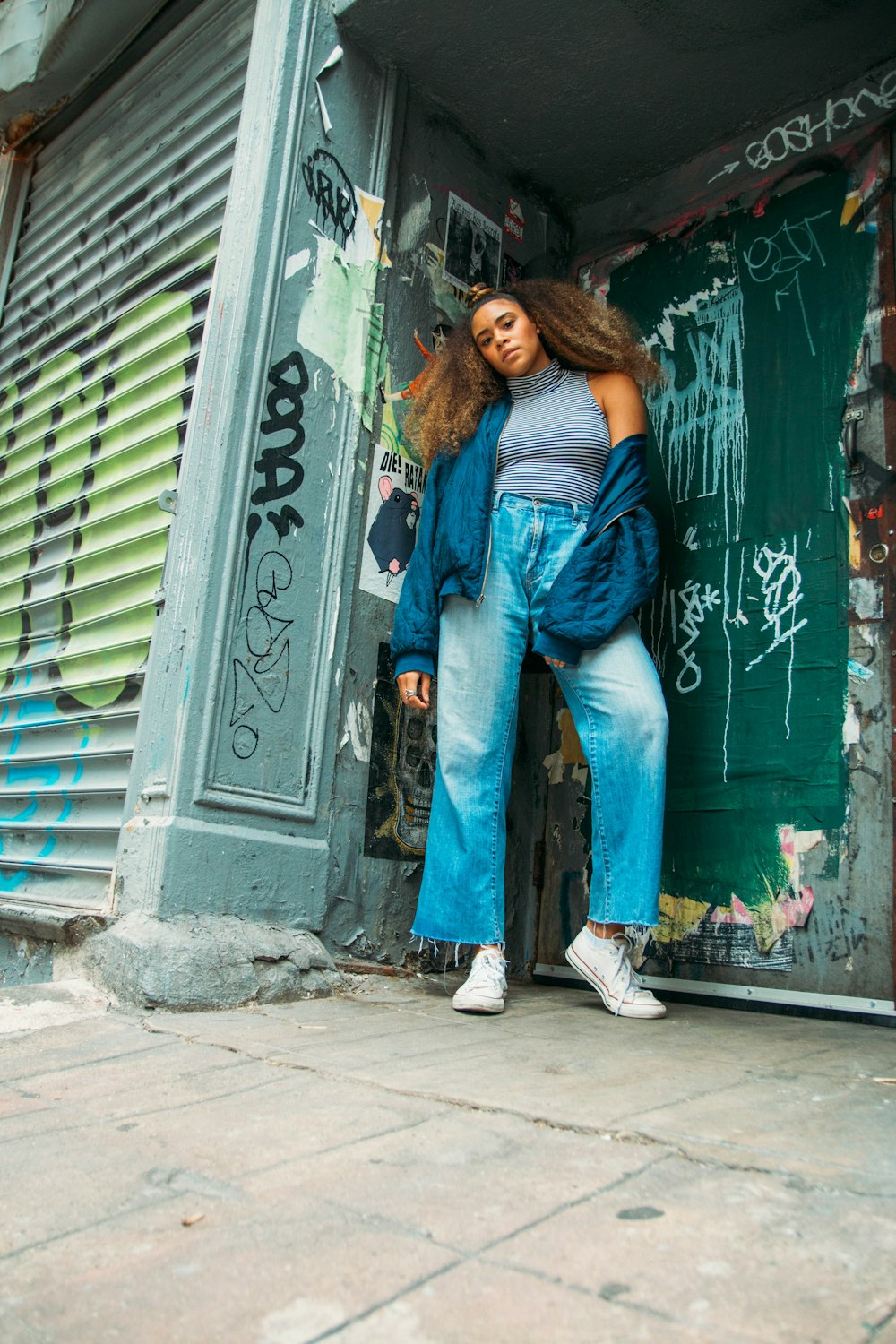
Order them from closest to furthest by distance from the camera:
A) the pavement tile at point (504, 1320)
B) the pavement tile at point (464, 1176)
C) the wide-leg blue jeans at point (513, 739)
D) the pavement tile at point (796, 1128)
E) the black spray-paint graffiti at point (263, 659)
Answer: the pavement tile at point (504, 1320)
the pavement tile at point (464, 1176)
the pavement tile at point (796, 1128)
the wide-leg blue jeans at point (513, 739)
the black spray-paint graffiti at point (263, 659)

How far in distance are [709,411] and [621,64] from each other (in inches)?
42.8

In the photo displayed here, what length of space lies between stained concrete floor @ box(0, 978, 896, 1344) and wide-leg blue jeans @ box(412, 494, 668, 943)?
573 mm

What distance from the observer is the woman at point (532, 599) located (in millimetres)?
2570

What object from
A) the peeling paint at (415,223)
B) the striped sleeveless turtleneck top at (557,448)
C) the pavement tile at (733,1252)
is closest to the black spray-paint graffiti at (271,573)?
the striped sleeveless turtleneck top at (557,448)

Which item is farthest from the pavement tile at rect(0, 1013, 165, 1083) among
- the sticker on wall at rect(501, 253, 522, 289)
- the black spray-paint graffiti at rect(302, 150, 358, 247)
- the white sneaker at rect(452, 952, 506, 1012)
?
the sticker on wall at rect(501, 253, 522, 289)

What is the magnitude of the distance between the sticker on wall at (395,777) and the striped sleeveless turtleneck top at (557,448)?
0.65 m

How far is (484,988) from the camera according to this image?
2.46 metres

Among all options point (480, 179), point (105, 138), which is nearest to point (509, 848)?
point (480, 179)

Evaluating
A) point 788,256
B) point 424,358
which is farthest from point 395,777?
point 788,256

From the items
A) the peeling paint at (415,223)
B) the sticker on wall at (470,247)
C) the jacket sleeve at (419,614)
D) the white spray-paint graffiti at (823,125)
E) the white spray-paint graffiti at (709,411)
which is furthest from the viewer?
the sticker on wall at (470,247)

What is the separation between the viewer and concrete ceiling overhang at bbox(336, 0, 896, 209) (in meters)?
3.01

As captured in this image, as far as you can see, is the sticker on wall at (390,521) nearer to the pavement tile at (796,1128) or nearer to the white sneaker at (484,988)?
the white sneaker at (484,988)

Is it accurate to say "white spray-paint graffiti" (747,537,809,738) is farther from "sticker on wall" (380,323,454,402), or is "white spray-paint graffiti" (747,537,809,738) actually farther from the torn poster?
the torn poster

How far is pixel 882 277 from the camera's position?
116 inches
